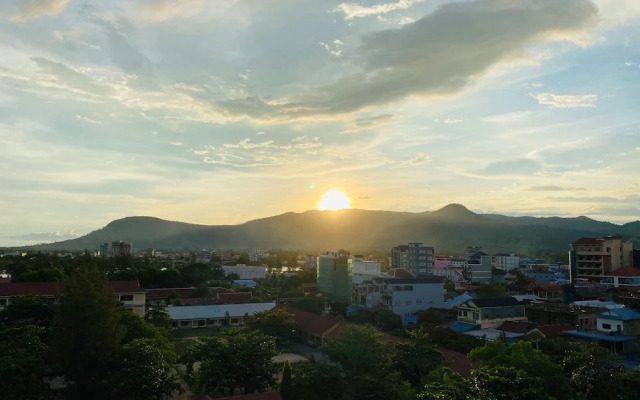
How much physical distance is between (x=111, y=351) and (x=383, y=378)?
Result: 40.8 feet

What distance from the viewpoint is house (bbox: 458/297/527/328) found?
1540 inches

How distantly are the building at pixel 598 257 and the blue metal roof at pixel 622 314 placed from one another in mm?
26869

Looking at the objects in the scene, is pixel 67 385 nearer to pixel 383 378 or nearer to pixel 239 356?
pixel 239 356

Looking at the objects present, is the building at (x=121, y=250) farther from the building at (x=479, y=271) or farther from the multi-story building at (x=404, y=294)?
the building at (x=479, y=271)

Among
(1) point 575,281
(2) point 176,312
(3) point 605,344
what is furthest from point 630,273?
(2) point 176,312

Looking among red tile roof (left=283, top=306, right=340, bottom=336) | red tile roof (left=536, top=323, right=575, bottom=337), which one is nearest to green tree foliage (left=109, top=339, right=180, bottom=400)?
red tile roof (left=283, top=306, right=340, bottom=336)

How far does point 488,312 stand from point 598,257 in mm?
28813

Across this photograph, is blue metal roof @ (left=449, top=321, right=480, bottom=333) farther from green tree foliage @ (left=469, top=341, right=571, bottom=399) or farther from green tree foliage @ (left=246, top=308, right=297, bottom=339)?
green tree foliage @ (left=469, top=341, right=571, bottom=399)

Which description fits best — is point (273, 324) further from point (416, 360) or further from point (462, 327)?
point (462, 327)

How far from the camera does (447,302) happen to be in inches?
1969

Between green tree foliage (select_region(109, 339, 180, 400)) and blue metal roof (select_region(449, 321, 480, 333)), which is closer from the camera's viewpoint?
green tree foliage (select_region(109, 339, 180, 400))

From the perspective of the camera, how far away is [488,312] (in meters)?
39.4

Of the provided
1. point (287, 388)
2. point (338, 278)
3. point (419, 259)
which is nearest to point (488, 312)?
point (338, 278)

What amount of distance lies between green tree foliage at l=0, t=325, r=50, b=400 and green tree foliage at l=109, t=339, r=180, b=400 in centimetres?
270
